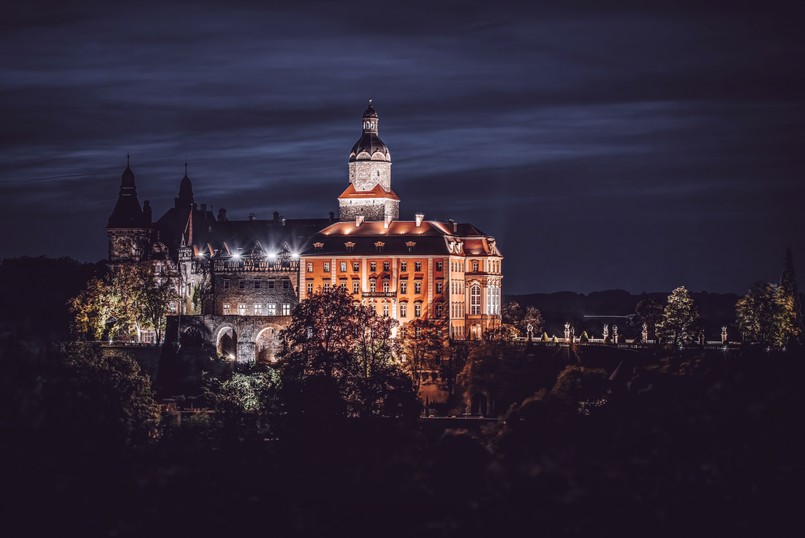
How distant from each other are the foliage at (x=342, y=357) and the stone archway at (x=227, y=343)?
1458cm

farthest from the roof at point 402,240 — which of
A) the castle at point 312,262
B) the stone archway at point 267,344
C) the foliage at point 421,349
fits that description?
the foliage at point 421,349

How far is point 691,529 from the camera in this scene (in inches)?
2309

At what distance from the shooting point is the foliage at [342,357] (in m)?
101

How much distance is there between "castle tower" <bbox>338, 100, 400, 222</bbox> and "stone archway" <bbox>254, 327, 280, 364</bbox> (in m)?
13.7

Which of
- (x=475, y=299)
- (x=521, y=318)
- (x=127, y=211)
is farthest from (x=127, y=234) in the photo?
(x=521, y=318)

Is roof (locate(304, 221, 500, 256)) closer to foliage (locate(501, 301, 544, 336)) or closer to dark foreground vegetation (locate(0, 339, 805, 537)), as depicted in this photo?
foliage (locate(501, 301, 544, 336))

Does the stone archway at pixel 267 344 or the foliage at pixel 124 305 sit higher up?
the foliage at pixel 124 305

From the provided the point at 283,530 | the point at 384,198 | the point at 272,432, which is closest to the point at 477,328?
the point at 384,198

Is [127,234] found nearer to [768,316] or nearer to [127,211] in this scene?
[127,211]

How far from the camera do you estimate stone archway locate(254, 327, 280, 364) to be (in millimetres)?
133750

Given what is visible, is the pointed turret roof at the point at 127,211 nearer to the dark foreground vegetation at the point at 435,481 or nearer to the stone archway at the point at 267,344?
the stone archway at the point at 267,344

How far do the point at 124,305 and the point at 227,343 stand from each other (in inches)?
323

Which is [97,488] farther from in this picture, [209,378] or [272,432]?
[209,378]

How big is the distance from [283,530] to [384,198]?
81.7m
